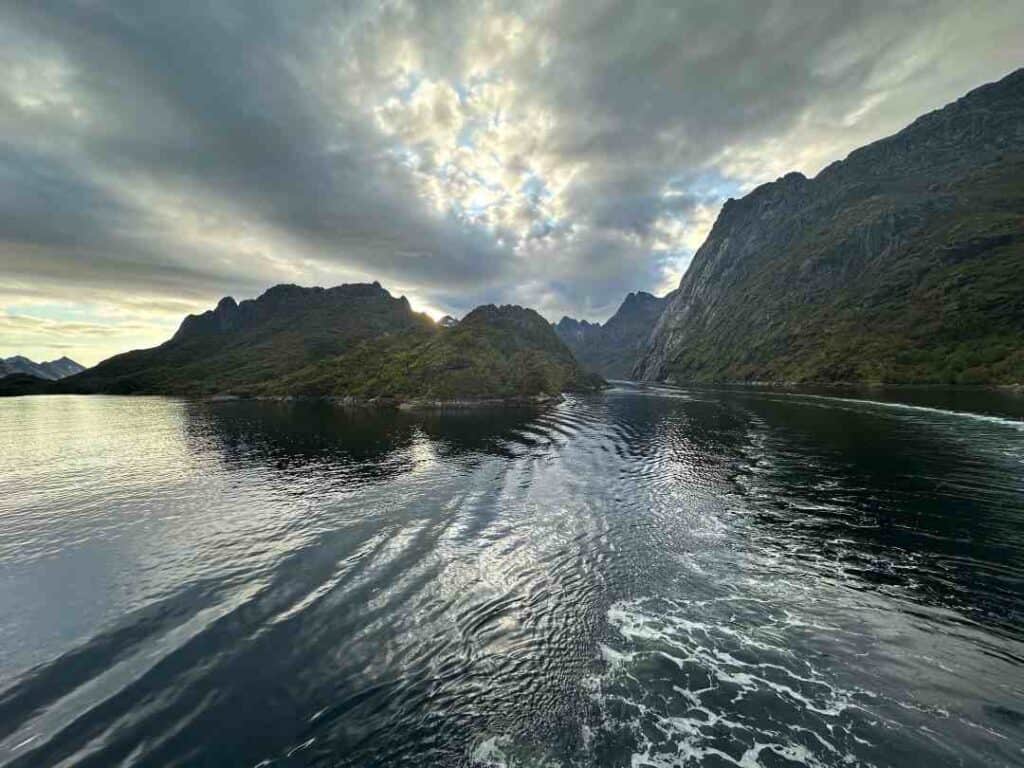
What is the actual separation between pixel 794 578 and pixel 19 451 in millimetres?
121067

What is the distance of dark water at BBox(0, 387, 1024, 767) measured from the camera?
14406 millimetres

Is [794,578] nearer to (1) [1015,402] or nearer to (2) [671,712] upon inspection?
(2) [671,712]

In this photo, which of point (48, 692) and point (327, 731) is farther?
point (48, 692)

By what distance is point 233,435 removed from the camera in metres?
95.4

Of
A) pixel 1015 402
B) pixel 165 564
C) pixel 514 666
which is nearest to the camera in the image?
pixel 514 666

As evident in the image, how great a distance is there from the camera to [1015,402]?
339 feet

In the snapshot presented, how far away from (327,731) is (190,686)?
7.52m

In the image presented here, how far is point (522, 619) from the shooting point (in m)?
21.5

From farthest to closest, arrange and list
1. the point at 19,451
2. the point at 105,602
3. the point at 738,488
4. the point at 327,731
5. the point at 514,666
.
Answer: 1. the point at 19,451
2. the point at 738,488
3. the point at 105,602
4. the point at 514,666
5. the point at 327,731

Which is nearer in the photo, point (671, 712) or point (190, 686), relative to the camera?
point (671, 712)

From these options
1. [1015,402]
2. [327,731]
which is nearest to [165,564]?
[327,731]

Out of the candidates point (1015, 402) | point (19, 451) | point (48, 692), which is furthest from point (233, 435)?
point (1015, 402)

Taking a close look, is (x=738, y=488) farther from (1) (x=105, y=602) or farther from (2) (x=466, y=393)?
(2) (x=466, y=393)

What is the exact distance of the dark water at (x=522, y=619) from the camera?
14.4 meters
